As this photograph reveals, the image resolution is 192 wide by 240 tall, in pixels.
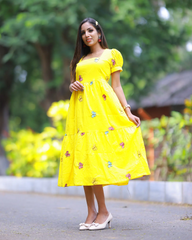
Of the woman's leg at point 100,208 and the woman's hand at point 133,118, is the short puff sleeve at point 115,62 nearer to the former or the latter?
the woman's hand at point 133,118

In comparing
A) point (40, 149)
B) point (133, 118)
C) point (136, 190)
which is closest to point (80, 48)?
point (133, 118)

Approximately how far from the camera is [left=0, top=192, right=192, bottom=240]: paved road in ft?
9.87

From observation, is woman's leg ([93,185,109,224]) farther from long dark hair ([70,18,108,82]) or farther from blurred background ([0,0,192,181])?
blurred background ([0,0,192,181])

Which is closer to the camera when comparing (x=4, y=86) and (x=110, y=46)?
(x=110, y=46)

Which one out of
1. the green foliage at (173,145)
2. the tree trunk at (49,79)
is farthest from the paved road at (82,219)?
the tree trunk at (49,79)

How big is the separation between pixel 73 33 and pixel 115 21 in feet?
3.76

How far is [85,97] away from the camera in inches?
137

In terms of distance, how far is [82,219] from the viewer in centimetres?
399

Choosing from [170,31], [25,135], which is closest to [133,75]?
[170,31]

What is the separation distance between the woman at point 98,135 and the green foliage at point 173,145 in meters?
2.61

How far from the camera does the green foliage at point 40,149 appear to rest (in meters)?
7.62

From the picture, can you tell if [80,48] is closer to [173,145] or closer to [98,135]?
[98,135]

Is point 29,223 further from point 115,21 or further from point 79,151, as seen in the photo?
point 115,21

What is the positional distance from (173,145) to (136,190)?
979mm
